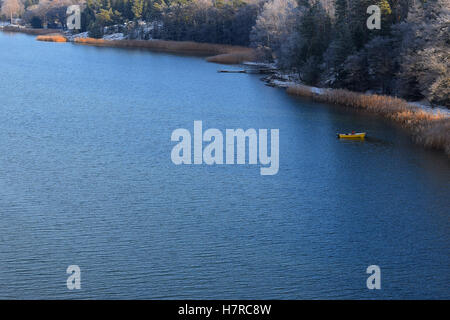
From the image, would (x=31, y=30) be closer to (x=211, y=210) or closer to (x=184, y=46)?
(x=184, y=46)

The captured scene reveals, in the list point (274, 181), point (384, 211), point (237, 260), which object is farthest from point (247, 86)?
point (237, 260)

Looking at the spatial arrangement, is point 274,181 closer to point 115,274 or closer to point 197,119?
point 115,274

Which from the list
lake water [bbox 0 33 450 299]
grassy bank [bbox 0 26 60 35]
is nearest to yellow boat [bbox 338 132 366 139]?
lake water [bbox 0 33 450 299]

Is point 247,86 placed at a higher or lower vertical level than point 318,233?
higher

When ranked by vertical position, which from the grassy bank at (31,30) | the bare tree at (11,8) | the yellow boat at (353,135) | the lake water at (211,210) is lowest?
the lake water at (211,210)

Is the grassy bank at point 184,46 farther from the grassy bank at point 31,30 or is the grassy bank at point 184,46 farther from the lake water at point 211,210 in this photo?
the lake water at point 211,210

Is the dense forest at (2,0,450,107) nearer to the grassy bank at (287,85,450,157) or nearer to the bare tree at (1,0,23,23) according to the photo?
the grassy bank at (287,85,450,157)

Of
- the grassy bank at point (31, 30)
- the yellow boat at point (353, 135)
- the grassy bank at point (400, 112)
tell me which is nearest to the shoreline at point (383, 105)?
the grassy bank at point (400, 112)
